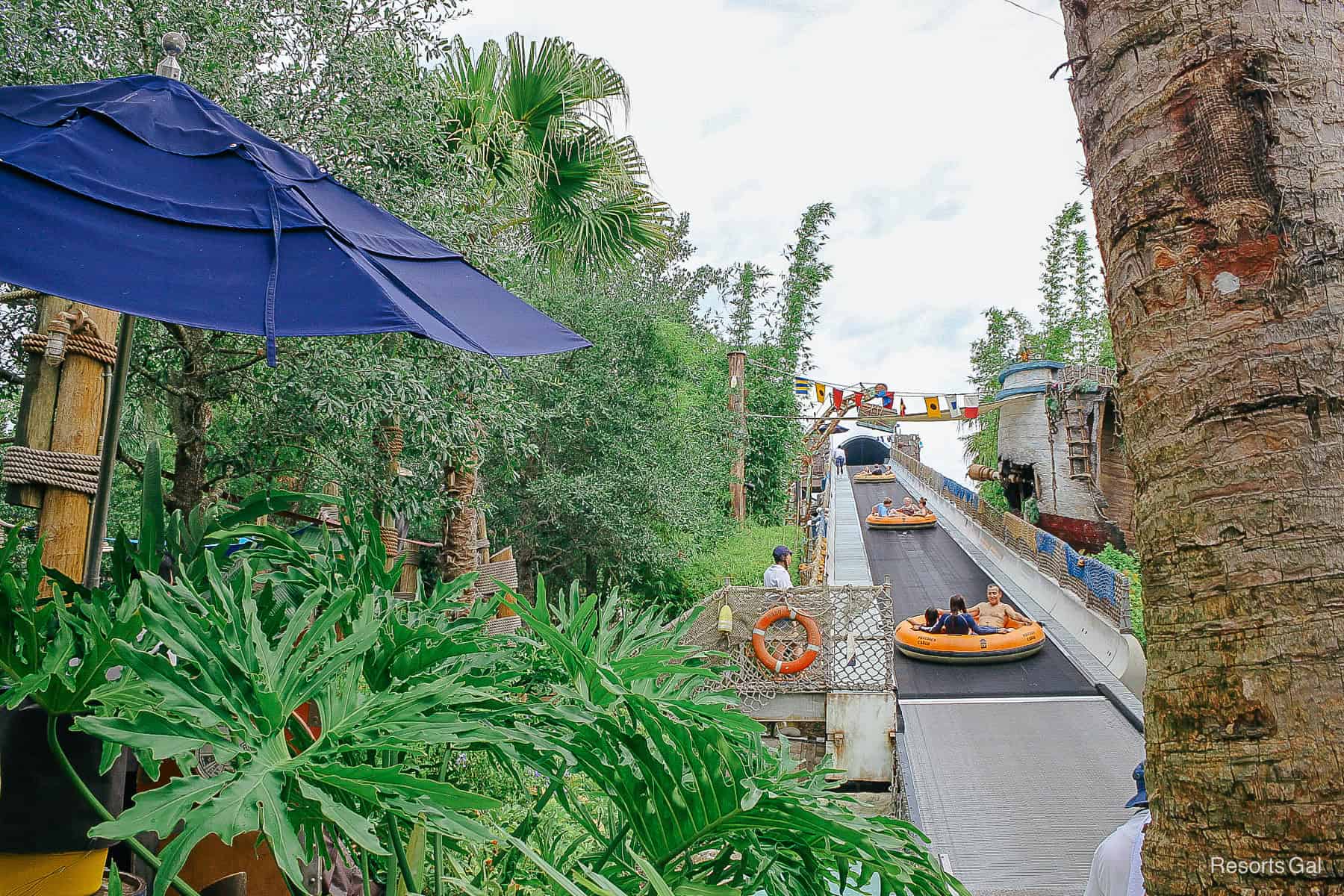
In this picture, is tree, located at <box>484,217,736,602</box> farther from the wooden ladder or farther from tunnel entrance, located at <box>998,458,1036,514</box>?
tunnel entrance, located at <box>998,458,1036,514</box>

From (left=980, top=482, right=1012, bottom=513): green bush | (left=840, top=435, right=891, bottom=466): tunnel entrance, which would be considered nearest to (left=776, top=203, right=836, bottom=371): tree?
(left=980, top=482, right=1012, bottom=513): green bush

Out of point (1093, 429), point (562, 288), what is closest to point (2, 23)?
point (562, 288)

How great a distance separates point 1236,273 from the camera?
125cm

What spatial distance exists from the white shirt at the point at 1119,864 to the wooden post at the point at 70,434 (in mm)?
3676

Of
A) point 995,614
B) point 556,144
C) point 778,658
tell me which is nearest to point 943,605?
point 995,614

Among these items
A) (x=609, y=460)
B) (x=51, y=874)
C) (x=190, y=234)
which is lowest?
(x=51, y=874)

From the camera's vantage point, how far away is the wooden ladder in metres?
22.9

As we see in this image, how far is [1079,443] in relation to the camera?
2297 cm

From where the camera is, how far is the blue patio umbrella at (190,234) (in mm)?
1552

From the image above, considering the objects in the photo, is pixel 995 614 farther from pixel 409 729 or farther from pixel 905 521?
pixel 905 521

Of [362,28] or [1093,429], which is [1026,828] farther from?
[1093,429]

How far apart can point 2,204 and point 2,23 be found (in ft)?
11.3

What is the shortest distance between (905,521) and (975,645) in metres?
16.3

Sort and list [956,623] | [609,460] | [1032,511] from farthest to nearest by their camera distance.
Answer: [1032,511]
[956,623]
[609,460]
